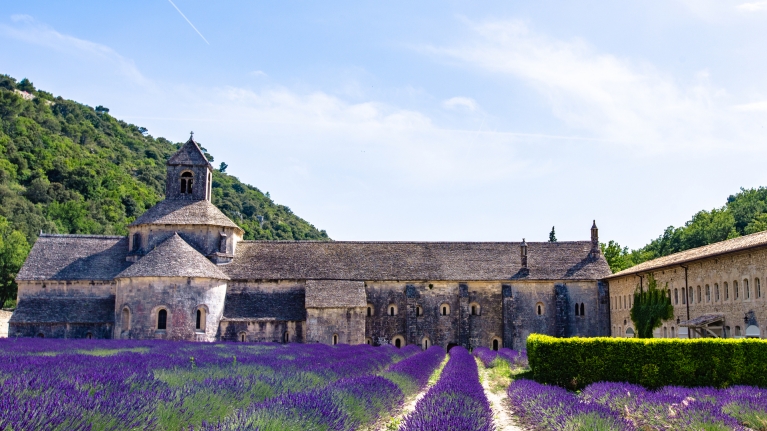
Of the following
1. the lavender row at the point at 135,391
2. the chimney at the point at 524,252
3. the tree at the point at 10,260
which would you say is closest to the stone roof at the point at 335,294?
the chimney at the point at 524,252

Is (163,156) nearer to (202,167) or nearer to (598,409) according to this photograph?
→ (202,167)

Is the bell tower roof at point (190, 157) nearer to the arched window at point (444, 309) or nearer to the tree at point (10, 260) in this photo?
the arched window at point (444, 309)

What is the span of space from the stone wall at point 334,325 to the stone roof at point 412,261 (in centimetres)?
358

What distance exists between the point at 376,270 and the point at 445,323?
586 centimetres

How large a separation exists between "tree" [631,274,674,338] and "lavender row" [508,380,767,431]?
1801cm

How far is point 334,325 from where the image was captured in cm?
4156

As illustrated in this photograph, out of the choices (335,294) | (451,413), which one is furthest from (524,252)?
(451,413)

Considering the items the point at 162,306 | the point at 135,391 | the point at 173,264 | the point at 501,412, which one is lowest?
the point at 501,412

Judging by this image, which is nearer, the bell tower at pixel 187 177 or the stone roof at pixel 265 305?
the stone roof at pixel 265 305

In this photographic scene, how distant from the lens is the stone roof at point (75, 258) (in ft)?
142

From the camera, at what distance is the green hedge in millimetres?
19734

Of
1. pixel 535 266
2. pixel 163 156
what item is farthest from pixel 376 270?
pixel 163 156

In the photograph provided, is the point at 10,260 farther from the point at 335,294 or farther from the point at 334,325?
the point at 334,325

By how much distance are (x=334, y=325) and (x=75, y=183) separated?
6198 centimetres
